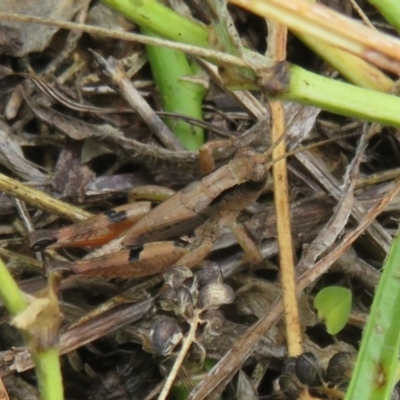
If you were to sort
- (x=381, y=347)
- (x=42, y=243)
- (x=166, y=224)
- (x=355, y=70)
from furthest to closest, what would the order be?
(x=166, y=224) → (x=42, y=243) → (x=355, y=70) → (x=381, y=347)

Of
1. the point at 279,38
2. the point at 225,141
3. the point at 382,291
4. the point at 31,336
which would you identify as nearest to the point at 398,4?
the point at 279,38

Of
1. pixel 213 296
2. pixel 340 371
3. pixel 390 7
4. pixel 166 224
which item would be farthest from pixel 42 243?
pixel 390 7

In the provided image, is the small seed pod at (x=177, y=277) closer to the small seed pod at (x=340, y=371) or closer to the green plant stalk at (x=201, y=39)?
the small seed pod at (x=340, y=371)

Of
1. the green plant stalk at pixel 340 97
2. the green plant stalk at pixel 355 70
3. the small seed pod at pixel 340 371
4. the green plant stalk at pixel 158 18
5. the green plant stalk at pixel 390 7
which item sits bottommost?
the small seed pod at pixel 340 371

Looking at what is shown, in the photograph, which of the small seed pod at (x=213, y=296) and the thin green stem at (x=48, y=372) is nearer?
the thin green stem at (x=48, y=372)

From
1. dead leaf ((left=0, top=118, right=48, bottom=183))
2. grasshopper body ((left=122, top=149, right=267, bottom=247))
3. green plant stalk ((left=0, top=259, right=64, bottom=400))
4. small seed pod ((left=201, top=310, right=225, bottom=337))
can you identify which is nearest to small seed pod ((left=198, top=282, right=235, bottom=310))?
small seed pod ((left=201, top=310, right=225, bottom=337))

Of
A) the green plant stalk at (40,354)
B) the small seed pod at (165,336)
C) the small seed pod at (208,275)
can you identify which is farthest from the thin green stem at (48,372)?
the small seed pod at (208,275)

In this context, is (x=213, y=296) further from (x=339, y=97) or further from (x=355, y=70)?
(x=355, y=70)
